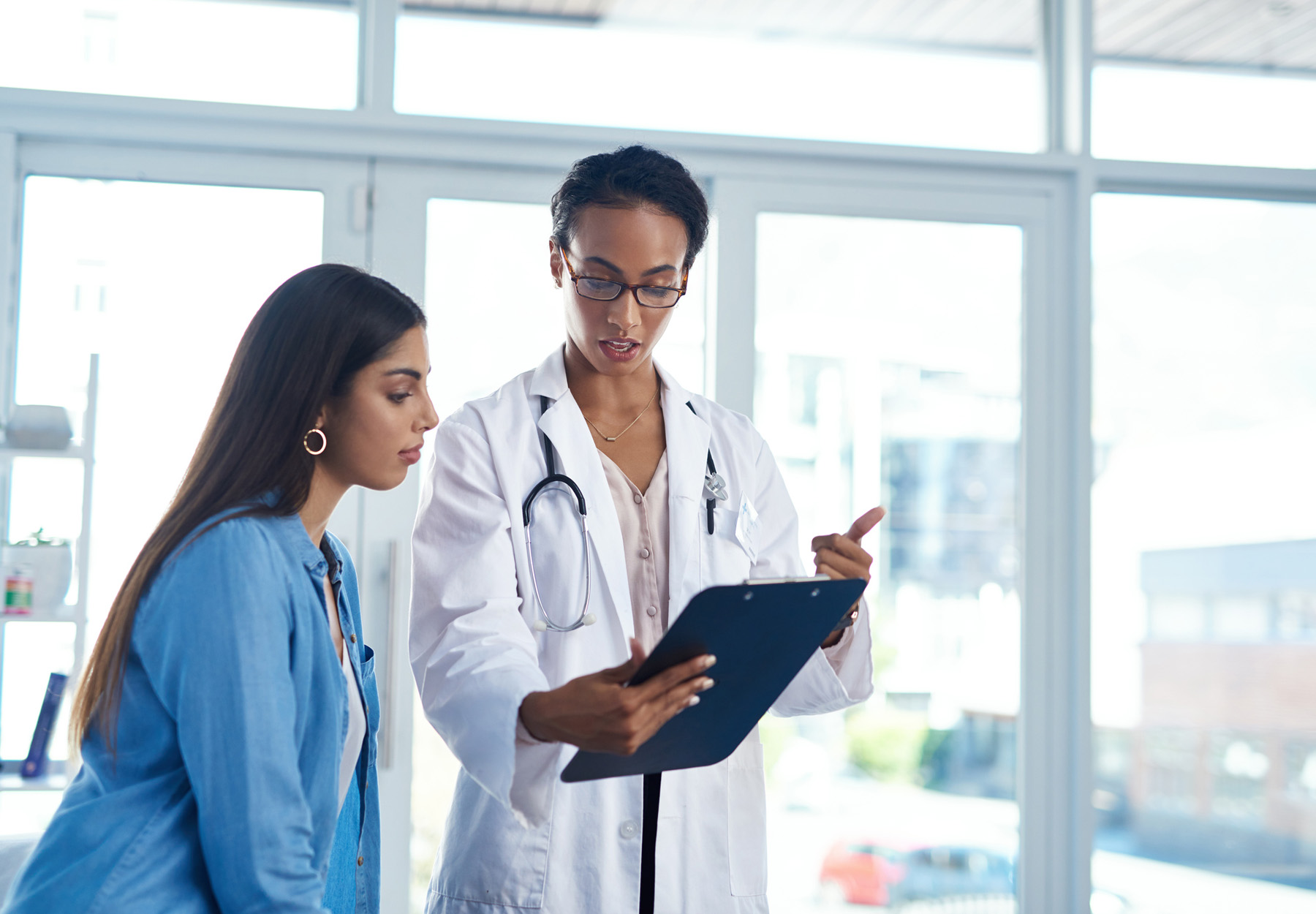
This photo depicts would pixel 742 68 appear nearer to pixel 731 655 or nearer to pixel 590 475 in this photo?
pixel 590 475

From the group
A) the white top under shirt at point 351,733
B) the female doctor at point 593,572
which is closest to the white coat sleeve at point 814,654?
the female doctor at point 593,572

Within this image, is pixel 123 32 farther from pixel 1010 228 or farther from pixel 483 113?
pixel 1010 228

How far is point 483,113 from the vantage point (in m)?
2.68

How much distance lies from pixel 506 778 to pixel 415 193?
1.81 metres

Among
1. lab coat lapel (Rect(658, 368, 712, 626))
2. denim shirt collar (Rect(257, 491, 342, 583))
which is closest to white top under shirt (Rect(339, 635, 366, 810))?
denim shirt collar (Rect(257, 491, 342, 583))

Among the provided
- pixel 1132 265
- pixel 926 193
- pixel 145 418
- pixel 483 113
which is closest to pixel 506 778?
pixel 145 418

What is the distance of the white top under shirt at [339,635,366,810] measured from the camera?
50.3 inches

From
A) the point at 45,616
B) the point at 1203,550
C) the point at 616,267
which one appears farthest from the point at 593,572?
the point at 1203,550

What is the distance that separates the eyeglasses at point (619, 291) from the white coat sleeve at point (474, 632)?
0.81 ft

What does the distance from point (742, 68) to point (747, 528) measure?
1.72 m

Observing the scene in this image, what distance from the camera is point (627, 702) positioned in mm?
1002

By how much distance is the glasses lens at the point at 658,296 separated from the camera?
1451mm

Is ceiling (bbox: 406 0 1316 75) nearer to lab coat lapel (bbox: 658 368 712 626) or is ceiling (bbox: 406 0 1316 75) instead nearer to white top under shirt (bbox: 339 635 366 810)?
lab coat lapel (bbox: 658 368 712 626)

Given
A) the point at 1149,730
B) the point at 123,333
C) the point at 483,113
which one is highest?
the point at 483,113
